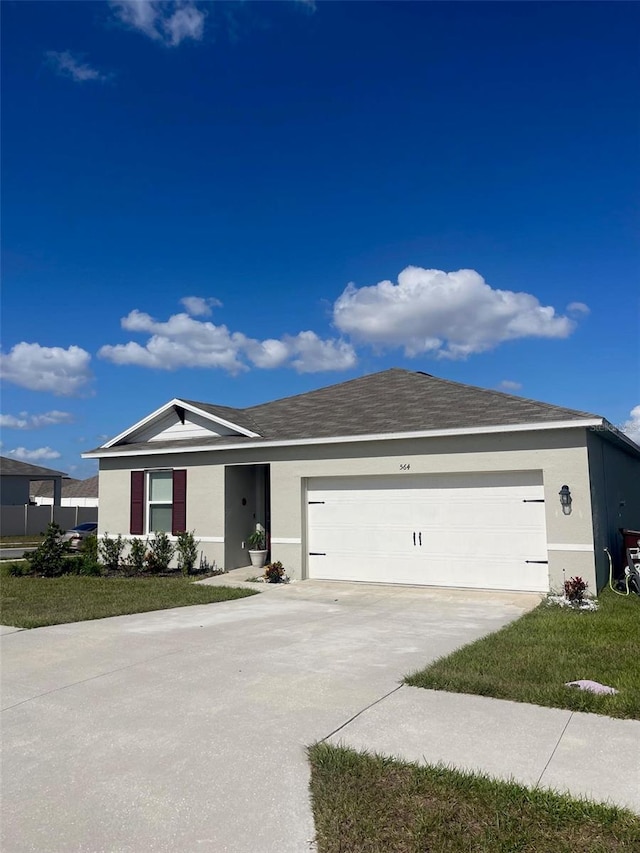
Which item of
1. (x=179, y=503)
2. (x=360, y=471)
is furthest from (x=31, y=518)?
(x=360, y=471)

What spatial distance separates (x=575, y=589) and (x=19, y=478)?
3637cm

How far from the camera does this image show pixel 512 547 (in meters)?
11.3

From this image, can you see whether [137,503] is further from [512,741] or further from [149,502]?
[512,741]

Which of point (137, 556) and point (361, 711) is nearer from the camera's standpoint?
point (361, 711)

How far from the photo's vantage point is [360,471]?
12.8 m

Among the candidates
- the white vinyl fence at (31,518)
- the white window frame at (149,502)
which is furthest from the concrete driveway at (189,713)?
the white vinyl fence at (31,518)

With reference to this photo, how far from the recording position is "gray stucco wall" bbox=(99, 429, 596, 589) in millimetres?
10695

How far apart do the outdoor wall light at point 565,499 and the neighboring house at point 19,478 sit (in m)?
32.8

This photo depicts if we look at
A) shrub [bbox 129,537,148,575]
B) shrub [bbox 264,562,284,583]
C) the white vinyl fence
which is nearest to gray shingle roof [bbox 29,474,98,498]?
the white vinyl fence

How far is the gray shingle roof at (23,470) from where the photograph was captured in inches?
1451

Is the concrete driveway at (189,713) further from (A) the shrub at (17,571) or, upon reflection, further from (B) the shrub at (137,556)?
(A) the shrub at (17,571)

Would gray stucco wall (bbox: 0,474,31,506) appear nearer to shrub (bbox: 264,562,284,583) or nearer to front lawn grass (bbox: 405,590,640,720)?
shrub (bbox: 264,562,284,583)

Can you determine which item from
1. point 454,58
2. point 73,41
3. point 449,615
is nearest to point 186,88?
point 73,41

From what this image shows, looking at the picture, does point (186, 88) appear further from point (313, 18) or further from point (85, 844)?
point (85, 844)
